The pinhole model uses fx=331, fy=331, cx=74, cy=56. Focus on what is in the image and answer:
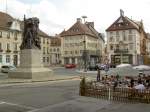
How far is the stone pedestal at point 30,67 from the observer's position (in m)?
35.0

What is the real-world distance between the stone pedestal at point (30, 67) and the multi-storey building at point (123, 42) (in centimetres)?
5697

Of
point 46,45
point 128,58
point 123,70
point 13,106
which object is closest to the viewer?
point 13,106

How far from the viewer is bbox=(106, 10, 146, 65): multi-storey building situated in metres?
91.6

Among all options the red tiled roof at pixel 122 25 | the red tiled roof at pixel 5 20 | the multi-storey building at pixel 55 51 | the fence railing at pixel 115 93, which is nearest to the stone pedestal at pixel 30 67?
the fence railing at pixel 115 93

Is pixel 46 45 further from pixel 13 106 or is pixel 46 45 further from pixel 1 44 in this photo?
pixel 13 106

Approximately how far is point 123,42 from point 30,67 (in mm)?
60516

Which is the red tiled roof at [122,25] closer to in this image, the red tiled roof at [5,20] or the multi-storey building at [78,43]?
the multi-storey building at [78,43]

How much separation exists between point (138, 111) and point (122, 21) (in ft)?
264

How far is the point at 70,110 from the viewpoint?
51.2ft

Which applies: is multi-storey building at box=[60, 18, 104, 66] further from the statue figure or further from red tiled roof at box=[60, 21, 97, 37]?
the statue figure

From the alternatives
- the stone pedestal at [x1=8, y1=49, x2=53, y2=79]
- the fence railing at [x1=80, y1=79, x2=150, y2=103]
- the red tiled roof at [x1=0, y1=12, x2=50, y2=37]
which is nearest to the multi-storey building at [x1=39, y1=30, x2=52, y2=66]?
the red tiled roof at [x1=0, y1=12, x2=50, y2=37]

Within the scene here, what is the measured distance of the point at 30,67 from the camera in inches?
1393

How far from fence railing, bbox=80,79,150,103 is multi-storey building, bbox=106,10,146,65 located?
234 feet

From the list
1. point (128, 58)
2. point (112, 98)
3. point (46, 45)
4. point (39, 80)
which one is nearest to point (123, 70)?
point (39, 80)
